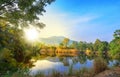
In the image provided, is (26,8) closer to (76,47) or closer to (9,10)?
(9,10)

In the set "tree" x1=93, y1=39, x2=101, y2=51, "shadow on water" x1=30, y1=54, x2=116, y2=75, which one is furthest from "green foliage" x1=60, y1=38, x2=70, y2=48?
"shadow on water" x1=30, y1=54, x2=116, y2=75

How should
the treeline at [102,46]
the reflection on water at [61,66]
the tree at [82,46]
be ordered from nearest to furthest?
the reflection on water at [61,66] → the treeline at [102,46] → the tree at [82,46]

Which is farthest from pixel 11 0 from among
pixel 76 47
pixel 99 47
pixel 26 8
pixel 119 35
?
pixel 76 47

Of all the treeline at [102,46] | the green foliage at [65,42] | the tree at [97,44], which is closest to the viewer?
the treeline at [102,46]

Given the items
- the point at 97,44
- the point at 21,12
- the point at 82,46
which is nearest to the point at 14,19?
the point at 21,12

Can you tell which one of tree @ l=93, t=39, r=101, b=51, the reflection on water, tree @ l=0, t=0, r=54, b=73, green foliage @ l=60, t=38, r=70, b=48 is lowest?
the reflection on water

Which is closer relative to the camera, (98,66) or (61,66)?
(98,66)

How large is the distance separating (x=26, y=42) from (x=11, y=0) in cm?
860

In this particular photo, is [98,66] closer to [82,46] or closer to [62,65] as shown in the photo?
[62,65]

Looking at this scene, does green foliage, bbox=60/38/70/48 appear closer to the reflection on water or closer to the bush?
the reflection on water

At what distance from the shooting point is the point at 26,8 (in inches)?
869

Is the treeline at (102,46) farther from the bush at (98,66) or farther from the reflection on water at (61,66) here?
the bush at (98,66)

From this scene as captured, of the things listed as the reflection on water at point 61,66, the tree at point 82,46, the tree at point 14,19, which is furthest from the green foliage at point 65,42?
the tree at point 14,19

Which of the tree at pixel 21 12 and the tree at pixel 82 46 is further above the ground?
the tree at pixel 82 46
